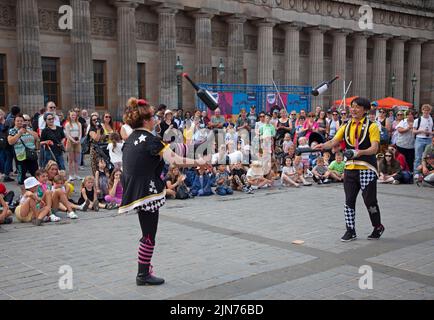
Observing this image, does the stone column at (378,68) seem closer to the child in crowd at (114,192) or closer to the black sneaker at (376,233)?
the child in crowd at (114,192)

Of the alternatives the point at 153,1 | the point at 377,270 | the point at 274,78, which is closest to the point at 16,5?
the point at 153,1

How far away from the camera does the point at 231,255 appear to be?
682 centimetres

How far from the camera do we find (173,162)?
17.5ft

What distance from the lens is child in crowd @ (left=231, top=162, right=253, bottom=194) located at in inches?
501

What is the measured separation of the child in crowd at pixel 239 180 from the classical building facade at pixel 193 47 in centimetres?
1288

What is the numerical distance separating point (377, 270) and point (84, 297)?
3.45m

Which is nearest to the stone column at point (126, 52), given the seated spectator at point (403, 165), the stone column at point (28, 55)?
the stone column at point (28, 55)

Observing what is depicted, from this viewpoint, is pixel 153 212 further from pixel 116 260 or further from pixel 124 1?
pixel 124 1

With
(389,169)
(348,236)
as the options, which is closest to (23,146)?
(348,236)

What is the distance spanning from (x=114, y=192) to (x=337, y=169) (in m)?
6.48

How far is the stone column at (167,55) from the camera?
27.2 m

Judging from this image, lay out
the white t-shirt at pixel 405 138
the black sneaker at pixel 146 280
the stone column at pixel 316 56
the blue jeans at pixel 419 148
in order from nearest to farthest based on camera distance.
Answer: the black sneaker at pixel 146 280 → the blue jeans at pixel 419 148 → the white t-shirt at pixel 405 138 → the stone column at pixel 316 56

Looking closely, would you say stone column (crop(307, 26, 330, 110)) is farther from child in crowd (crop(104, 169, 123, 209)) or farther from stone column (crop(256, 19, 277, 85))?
child in crowd (crop(104, 169, 123, 209))

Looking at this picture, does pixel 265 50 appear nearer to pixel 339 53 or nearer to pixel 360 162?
pixel 339 53
